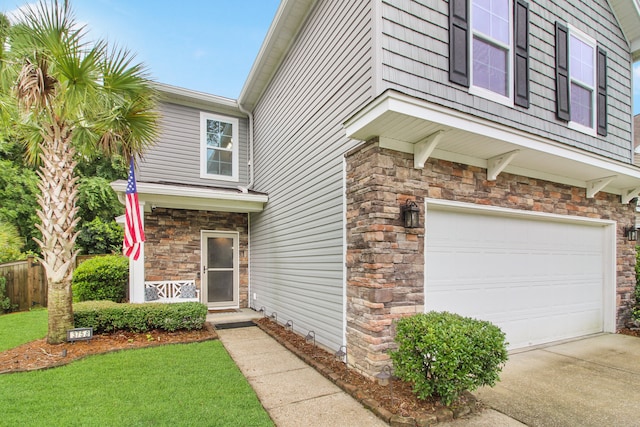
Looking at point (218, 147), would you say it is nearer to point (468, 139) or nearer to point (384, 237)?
point (384, 237)

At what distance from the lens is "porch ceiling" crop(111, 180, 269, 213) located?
6746 millimetres

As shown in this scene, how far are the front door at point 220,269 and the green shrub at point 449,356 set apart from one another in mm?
6140

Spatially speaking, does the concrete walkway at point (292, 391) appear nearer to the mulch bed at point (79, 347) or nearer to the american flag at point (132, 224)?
the mulch bed at point (79, 347)

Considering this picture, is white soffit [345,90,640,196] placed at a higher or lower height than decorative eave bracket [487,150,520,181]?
higher

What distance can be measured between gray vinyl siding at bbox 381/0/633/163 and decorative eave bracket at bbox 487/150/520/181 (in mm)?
562

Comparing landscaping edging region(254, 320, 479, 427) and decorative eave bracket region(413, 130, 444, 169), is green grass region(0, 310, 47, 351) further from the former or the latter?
decorative eave bracket region(413, 130, 444, 169)

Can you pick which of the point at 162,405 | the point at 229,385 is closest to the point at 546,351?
the point at 229,385

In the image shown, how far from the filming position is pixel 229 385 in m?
3.75

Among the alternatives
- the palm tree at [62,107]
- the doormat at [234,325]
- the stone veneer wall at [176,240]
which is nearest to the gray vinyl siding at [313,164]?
the doormat at [234,325]

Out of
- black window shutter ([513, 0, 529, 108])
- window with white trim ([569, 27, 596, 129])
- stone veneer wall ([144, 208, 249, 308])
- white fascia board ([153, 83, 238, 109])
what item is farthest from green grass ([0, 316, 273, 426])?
window with white trim ([569, 27, 596, 129])

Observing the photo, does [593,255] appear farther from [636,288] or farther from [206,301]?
[206,301]

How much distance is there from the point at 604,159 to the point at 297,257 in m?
5.02

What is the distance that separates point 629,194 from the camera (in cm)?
648

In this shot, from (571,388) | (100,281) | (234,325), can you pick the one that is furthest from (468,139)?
(100,281)
